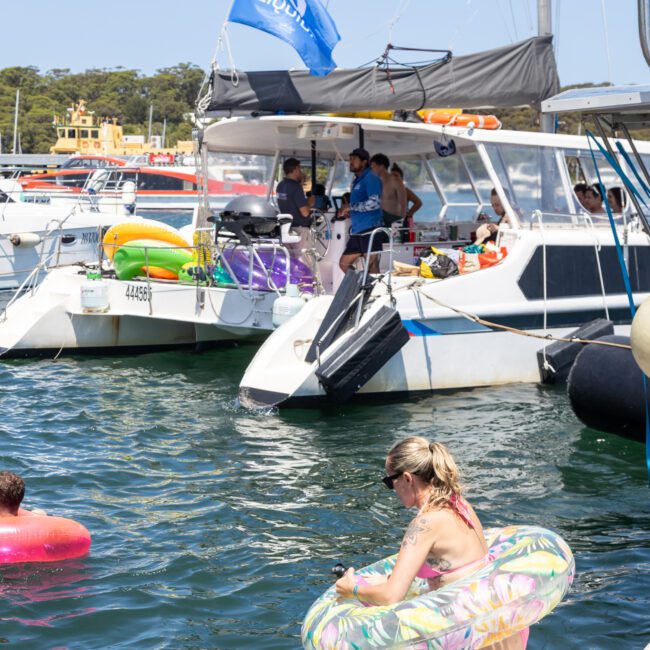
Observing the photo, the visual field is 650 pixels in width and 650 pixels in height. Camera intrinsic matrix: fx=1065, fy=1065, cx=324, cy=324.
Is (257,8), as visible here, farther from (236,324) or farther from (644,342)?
(644,342)

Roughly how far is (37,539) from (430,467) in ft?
10.0

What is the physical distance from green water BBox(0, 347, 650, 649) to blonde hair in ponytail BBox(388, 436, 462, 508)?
1.62m

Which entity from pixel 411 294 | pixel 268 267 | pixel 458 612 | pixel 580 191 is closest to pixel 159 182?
pixel 268 267

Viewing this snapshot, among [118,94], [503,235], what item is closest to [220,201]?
[503,235]

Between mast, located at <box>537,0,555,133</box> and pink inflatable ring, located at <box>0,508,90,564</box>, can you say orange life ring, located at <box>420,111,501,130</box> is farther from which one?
pink inflatable ring, located at <box>0,508,90,564</box>

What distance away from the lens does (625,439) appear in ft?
31.3

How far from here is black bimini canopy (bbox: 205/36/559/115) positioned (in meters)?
12.1

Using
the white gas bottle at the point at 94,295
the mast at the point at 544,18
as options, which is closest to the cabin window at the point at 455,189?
the mast at the point at 544,18

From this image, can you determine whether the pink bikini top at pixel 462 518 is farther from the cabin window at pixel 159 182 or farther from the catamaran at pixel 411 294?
the cabin window at pixel 159 182

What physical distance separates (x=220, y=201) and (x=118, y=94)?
350ft

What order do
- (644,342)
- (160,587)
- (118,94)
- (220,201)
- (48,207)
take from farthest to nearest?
(118,94) < (48,207) < (220,201) < (160,587) < (644,342)

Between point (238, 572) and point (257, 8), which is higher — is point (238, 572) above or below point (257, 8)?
below

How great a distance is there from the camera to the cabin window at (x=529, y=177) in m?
11.9

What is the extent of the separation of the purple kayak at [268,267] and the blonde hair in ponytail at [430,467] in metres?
7.22
